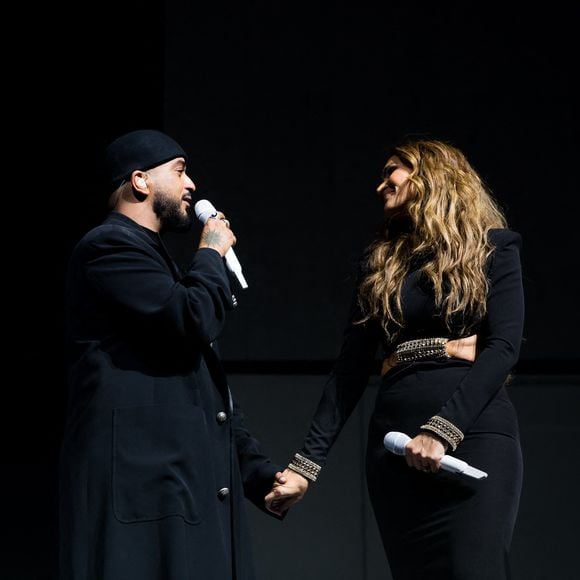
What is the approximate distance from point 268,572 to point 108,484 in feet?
6.29

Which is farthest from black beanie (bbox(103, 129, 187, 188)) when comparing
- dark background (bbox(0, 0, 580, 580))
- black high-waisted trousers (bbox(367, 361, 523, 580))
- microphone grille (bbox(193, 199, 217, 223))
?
dark background (bbox(0, 0, 580, 580))

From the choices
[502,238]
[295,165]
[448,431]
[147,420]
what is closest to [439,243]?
[502,238]

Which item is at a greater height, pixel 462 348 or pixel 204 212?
pixel 204 212

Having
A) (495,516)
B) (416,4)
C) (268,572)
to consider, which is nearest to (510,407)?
(495,516)

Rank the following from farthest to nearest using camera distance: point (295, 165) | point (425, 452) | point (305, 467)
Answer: point (295, 165) < point (305, 467) < point (425, 452)

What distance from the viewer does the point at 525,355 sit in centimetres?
392

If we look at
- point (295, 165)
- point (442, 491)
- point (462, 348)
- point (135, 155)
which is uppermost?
point (135, 155)

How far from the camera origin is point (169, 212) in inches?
97.3

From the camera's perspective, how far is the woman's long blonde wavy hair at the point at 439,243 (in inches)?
96.1

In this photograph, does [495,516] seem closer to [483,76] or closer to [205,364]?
[205,364]

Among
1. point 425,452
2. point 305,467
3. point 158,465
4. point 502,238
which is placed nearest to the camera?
point 158,465

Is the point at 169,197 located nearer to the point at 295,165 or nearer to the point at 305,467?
the point at 305,467

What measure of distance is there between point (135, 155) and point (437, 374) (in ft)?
Answer: 2.81

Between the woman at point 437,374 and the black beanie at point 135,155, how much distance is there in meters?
0.57
